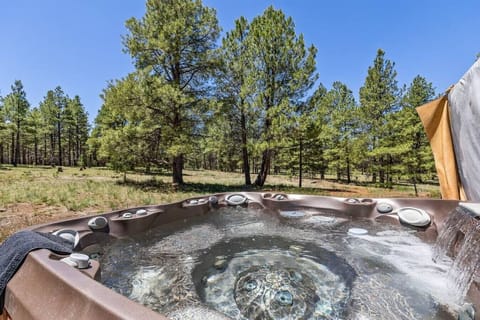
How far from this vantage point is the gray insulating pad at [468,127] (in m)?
3.09

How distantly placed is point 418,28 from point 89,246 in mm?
8934

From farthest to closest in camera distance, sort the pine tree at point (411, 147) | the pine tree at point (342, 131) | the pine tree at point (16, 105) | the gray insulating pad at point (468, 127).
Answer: the pine tree at point (16, 105), the pine tree at point (342, 131), the pine tree at point (411, 147), the gray insulating pad at point (468, 127)

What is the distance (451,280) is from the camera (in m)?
2.19

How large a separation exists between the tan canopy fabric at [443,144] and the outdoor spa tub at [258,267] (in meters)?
0.62

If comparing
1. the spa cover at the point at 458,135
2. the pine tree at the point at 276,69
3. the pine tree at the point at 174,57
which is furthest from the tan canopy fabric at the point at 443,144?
the pine tree at the point at 174,57

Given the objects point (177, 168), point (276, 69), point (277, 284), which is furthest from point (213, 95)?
point (277, 284)

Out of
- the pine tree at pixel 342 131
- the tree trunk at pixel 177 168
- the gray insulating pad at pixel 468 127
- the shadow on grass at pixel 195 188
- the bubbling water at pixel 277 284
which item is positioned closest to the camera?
the bubbling water at pixel 277 284

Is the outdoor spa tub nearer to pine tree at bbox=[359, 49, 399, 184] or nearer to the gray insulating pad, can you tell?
the gray insulating pad

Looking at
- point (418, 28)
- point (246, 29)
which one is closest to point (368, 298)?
point (418, 28)

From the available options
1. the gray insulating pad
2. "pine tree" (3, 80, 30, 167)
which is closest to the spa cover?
the gray insulating pad

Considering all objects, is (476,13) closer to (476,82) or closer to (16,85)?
(476,82)

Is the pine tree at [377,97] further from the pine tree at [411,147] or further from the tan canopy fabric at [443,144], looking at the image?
the tan canopy fabric at [443,144]

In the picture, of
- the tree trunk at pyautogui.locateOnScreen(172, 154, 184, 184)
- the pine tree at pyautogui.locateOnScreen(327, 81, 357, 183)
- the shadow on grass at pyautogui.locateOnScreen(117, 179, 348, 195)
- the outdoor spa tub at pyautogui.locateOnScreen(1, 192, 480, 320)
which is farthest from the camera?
the pine tree at pyautogui.locateOnScreen(327, 81, 357, 183)

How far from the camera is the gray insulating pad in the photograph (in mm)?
3086
